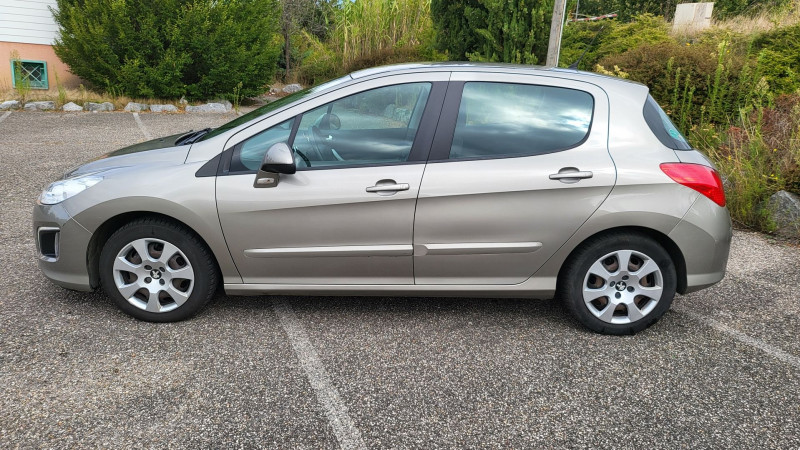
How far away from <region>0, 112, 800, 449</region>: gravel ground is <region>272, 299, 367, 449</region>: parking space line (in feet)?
0.04

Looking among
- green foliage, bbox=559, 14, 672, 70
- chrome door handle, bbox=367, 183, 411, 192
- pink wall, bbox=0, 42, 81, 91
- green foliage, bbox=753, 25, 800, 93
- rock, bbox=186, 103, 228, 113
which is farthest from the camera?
pink wall, bbox=0, 42, 81, 91

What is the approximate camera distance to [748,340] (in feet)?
13.1

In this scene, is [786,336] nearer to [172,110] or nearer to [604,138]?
[604,138]

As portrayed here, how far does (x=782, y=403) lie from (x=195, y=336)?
3301 mm

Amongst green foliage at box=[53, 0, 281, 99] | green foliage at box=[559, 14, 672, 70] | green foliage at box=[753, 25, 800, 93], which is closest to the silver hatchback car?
green foliage at box=[753, 25, 800, 93]

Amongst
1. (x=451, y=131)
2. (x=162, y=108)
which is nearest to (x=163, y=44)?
(x=162, y=108)

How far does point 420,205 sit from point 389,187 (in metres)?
0.22

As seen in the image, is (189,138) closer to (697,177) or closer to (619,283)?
(619,283)

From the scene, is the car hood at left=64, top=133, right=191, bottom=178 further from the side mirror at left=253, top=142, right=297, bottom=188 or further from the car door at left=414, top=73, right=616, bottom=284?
the car door at left=414, top=73, right=616, bottom=284

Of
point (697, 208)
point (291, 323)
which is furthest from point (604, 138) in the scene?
point (291, 323)

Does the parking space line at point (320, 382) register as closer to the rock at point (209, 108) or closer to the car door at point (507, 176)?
the car door at point (507, 176)

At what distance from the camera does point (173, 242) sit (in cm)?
380

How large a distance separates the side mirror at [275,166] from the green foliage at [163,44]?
11.2 m

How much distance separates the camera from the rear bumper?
3762 millimetres
